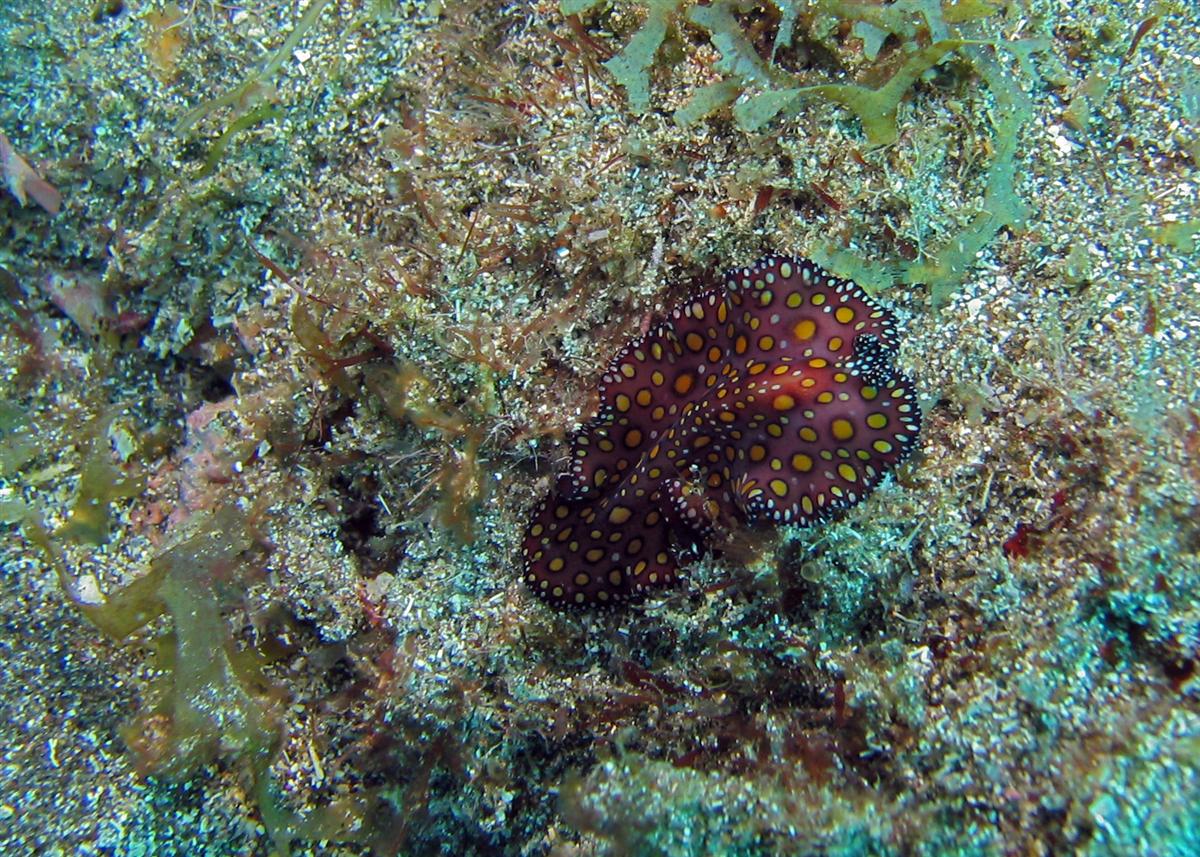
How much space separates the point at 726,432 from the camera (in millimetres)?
3332

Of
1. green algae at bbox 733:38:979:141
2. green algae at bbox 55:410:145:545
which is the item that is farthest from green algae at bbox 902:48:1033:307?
green algae at bbox 55:410:145:545

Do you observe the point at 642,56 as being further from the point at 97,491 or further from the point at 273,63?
the point at 97,491

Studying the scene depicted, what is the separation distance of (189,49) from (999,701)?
5.69 meters

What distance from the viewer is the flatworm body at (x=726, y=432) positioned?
3.14 metres

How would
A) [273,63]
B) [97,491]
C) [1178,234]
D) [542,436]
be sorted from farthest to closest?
[97,491]
[273,63]
[542,436]
[1178,234]

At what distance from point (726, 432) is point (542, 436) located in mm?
1079

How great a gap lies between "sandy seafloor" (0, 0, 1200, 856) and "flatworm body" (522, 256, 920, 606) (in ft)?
0.76

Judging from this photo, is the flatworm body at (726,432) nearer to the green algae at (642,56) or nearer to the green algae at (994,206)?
the green algae at (994,206)

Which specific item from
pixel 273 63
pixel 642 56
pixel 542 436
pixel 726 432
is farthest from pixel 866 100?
pixel 273 63

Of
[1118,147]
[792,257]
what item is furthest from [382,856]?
[1118,147]

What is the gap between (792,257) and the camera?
11.4ft

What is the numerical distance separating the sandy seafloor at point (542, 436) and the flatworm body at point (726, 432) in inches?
9.1

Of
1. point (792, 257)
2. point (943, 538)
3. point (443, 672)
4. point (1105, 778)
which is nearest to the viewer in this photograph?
point (1105, 778)

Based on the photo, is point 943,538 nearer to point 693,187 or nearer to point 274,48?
point 693,187
